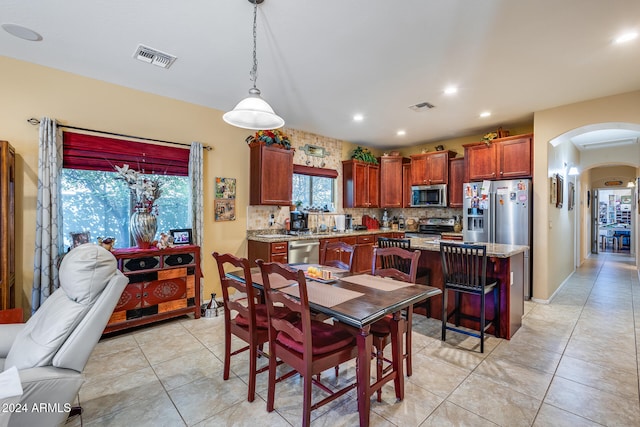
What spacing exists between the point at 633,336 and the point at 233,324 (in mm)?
4126

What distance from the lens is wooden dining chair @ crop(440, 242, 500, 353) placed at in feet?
9.04

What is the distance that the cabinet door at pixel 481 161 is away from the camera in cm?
486

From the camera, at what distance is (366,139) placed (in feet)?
20.1

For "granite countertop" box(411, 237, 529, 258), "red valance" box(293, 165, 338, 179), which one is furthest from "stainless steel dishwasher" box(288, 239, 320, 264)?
"granite countertop" box(411, 237, 529, 258)

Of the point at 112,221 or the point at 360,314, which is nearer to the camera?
the point at 360,314

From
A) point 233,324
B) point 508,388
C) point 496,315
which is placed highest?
point 233,324

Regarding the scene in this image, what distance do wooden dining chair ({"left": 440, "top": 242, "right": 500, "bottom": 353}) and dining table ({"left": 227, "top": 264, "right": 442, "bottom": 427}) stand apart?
0.94 meters

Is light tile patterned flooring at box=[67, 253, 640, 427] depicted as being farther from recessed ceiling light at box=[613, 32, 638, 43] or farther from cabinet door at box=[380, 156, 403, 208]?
cabinet door at box=[380, 156, 403, 208]

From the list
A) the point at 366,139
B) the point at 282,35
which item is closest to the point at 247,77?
the point at 282,35

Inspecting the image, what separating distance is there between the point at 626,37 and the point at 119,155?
17.0 ft

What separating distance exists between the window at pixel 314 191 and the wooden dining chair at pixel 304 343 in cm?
367

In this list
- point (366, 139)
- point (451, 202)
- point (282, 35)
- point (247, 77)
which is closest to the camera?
point (282, 35)

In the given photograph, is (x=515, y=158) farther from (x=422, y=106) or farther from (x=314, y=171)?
(x=314, y=171)

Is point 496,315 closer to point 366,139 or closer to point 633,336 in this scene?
point 633,336
